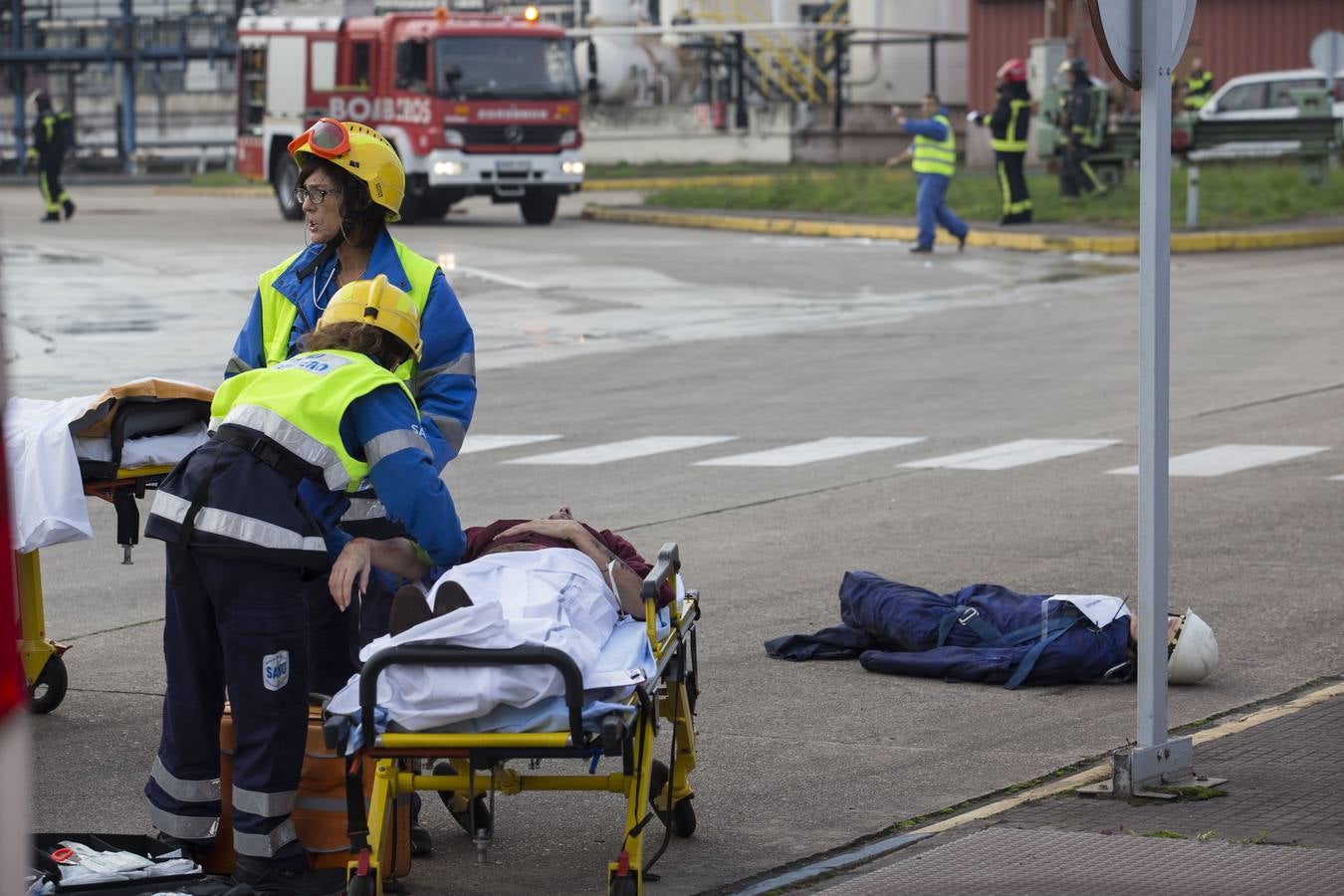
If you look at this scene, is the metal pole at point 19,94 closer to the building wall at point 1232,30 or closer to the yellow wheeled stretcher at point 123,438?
the building wall at point 1232,30

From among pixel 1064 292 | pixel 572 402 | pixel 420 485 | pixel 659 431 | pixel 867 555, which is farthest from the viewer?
pixel 1064 292

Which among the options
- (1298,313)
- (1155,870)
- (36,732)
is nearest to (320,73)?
(1298,313)

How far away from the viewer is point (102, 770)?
21.2 ft

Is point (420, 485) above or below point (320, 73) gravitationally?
below

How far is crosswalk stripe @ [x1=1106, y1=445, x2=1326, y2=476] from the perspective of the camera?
11.9m

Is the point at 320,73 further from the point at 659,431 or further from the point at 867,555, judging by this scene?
the point at 867,555

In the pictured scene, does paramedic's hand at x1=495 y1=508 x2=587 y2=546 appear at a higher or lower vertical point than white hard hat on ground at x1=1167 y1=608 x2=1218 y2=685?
higher

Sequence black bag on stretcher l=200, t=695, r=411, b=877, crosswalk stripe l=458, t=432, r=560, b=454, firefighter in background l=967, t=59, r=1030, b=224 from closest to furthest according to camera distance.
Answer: black bag on stretcher l=200, t=695, r=411, b=877 → crosswalk stripe l=458, t=432, r=560, b=454 → firefighter in background l=967, t=59, r=1030, b=224

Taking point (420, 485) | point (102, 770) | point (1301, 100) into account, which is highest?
point (1301, 100)

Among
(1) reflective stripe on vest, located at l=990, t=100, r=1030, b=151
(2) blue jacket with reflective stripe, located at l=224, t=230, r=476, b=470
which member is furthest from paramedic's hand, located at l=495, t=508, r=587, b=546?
(1) reflective stripe on vest, located at l=990, t=100, r=1030, b=151

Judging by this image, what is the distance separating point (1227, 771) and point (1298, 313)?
46.4 feet

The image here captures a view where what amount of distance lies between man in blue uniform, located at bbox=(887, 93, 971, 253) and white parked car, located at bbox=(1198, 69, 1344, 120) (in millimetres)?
12464

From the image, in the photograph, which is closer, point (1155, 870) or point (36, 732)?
point (1155, 870)

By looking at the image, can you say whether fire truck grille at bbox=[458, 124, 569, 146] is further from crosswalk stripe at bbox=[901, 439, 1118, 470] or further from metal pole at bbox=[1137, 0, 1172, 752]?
metal pole at bbox=[1137, 0, 1172, 752]
